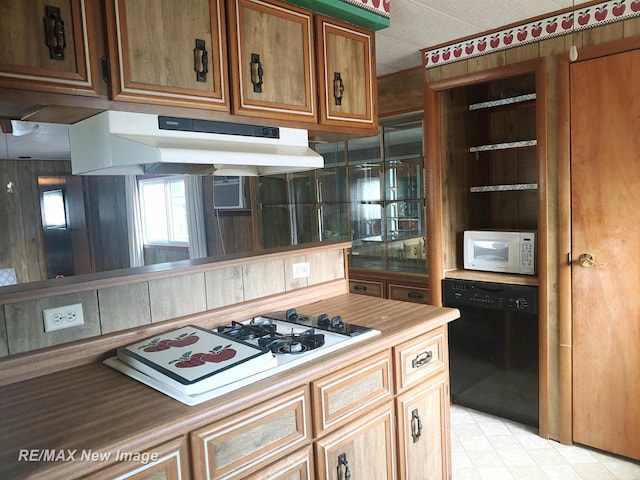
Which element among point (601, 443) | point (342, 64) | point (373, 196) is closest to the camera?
point (342, 64)

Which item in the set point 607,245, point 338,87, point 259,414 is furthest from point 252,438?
point 607,245

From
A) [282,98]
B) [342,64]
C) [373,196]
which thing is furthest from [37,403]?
[373,196]

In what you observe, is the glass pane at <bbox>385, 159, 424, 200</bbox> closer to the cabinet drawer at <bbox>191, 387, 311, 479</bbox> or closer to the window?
the cabinet drawer at <bbox>191, 387, 311, 479</bbox>

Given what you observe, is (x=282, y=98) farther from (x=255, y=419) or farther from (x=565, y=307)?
(x=565, y=307)

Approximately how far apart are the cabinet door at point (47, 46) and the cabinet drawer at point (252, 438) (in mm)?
1027

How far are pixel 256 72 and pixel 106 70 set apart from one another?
0.56 m

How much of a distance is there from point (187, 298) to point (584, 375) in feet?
6.88

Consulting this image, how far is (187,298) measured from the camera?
175cm

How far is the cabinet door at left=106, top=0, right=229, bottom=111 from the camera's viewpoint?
1.41 m

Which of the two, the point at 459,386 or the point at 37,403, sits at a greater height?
the point at 37,403

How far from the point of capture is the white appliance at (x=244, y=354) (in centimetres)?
121

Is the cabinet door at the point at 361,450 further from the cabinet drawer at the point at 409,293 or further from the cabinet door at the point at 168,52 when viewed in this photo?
the cabinet drawer at the point at 409,293

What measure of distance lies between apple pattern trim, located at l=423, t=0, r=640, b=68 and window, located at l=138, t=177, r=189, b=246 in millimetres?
3717

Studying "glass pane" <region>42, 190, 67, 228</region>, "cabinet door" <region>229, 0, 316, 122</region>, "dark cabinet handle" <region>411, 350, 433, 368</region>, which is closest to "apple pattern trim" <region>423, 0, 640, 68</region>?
"cabinet door" <region>229, 0, 316, 122</region>
